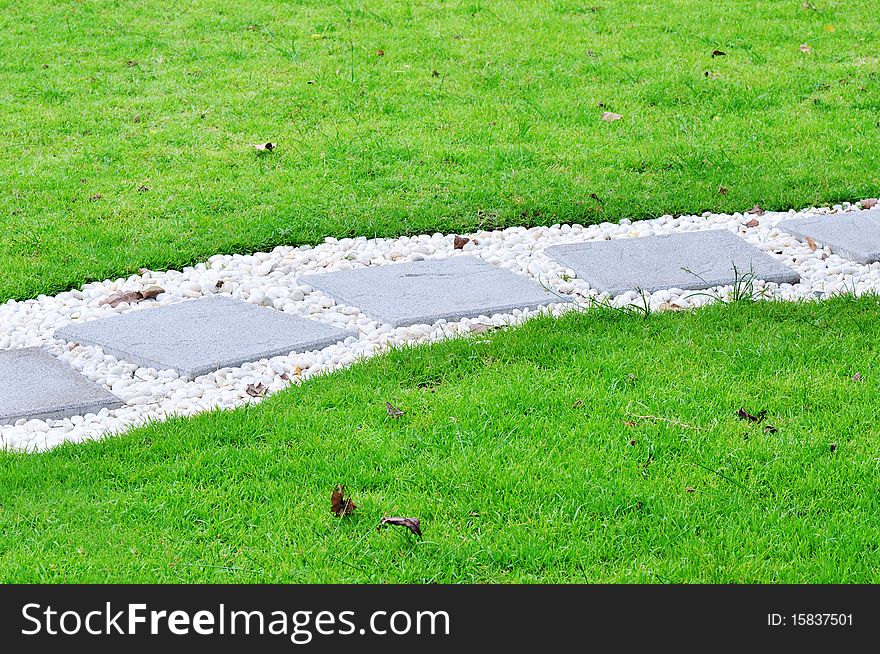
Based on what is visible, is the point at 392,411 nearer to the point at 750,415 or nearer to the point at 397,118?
the point at 750,415

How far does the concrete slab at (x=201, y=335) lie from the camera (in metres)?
4.24

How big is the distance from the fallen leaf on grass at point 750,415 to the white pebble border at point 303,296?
3.68 feet

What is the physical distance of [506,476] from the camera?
330 cm

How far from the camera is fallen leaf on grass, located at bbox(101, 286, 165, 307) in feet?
16.2

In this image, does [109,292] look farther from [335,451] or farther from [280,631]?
[280,631]

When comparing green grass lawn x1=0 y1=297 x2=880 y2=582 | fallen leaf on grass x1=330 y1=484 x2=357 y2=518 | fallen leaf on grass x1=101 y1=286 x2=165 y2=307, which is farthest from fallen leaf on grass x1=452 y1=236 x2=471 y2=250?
fallen leaf on grass x1=330 y1=484 x2=357 y2=518

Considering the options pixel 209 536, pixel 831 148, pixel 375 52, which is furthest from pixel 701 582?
pixel 375 52

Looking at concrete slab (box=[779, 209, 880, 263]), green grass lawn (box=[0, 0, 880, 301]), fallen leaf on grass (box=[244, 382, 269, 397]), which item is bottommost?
fallen leaf on grass (box=[244, 382, 269, 397])

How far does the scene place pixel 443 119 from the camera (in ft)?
24.7

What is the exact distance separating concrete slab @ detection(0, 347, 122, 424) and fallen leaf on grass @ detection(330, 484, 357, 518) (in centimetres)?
122

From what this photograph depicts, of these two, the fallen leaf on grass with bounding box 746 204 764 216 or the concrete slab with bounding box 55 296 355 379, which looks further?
the fallen leaf on grass with bounding box 746 204 764 216

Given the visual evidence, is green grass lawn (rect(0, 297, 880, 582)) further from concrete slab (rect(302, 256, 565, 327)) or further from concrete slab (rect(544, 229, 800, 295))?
concrete slab (rect(544, 229, 800, 295))

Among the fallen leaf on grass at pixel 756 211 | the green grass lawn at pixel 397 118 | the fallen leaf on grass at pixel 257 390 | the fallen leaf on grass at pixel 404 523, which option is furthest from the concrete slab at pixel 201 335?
the fallen leaf on grass at pixel 756 211

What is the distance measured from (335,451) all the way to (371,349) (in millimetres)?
942
